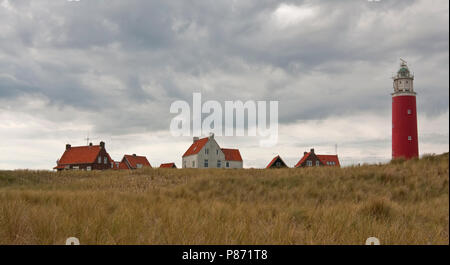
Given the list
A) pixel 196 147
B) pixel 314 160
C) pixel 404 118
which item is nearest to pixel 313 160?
pixel 314 160

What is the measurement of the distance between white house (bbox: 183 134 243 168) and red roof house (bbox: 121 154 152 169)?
9.36m

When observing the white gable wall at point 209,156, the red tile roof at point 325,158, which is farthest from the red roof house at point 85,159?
the red tile roof at point 325,158

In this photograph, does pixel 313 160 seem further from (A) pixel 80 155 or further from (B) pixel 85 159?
(A) pixel 80 155

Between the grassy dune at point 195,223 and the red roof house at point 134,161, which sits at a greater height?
the red roof house at point 134,161

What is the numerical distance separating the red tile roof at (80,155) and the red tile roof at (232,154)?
20573 millimetres

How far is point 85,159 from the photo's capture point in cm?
5597

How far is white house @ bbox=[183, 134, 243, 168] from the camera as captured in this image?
53781 mm

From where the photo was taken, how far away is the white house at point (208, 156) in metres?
53.8

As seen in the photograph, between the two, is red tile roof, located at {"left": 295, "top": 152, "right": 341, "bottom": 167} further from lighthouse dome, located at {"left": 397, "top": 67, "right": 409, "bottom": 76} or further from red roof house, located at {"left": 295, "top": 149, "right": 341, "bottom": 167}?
lighthouse dome, located at {"left": 397, "top": 67, "right": 409, "bottom": 76}

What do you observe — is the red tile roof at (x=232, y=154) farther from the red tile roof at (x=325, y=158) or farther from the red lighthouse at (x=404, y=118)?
the red lighthouse at (x=404, y=118)
